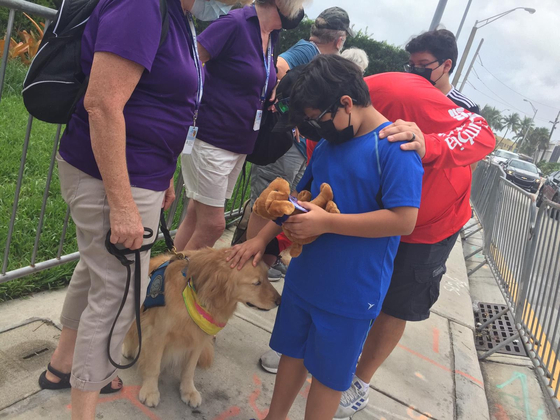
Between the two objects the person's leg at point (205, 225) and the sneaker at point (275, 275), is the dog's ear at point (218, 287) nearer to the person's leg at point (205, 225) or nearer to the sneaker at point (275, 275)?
the person's leg at point (205, 225)

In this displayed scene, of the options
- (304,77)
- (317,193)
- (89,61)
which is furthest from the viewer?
(317,193)

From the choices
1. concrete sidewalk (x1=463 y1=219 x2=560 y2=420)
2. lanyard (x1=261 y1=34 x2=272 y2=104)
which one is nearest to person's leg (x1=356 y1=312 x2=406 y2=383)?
concrete sidewalk (x1=463 y1=219 x2=560 y2=420)

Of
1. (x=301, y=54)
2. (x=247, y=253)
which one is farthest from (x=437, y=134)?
(x=301, y=54)

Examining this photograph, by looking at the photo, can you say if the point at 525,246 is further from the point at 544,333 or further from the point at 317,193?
the point at 317,193

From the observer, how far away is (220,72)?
2.67 metres

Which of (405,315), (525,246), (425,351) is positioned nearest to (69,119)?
(405,315)

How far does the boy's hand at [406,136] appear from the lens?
165 centimetres

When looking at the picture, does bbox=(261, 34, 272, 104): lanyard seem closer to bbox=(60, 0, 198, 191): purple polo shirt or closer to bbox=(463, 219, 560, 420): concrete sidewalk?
bbox=(60, 0, 198, 191): purple polo shirt

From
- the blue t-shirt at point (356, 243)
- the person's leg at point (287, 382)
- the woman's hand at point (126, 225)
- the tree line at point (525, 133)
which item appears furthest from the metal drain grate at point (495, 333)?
the tree line at point (525, 133)

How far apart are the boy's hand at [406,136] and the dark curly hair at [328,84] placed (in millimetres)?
153

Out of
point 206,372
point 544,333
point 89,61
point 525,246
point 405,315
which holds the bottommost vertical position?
point 206,372

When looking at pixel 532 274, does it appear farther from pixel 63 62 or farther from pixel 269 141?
pixel 63 62

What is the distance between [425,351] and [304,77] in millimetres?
2944

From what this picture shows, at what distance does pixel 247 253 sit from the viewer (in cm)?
210
